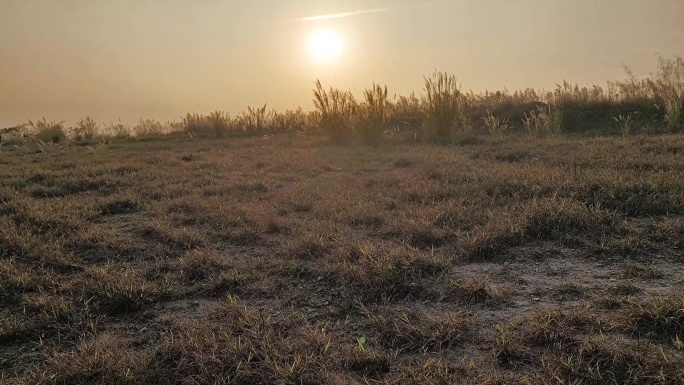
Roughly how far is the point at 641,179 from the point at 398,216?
213cm

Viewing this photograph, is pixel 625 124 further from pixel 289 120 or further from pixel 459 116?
pixel 289 120

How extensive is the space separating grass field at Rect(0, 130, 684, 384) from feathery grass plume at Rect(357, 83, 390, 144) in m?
4.48

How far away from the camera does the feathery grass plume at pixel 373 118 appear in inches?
375

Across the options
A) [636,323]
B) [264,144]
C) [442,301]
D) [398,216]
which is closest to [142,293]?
[442,301]

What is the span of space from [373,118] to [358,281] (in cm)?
728

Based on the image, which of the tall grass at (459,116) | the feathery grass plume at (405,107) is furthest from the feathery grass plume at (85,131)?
the feathery grass plume at (405,107)

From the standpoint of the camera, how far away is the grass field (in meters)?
1.83

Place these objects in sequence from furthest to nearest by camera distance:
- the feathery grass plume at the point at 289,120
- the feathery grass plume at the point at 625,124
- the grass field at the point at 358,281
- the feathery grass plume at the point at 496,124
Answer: the feathery grass plume at the point at 289,120 < the feathery grass plume at the point at 496,124 < the feathery grass plume at the point at 625,124 < the grass field at the point at 358,281

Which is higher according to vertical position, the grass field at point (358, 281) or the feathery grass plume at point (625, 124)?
the feathery grass plume at point (625, 124)

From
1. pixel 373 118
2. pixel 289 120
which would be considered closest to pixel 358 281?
pixel 373 118

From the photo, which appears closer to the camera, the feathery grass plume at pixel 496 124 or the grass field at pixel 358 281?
the grass field at pixel 358 281

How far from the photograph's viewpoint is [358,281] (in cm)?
254

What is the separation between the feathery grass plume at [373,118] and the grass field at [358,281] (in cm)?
448

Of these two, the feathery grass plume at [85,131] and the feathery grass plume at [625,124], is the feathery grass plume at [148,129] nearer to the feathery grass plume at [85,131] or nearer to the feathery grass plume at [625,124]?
the feathery grass plume at [85,131]
